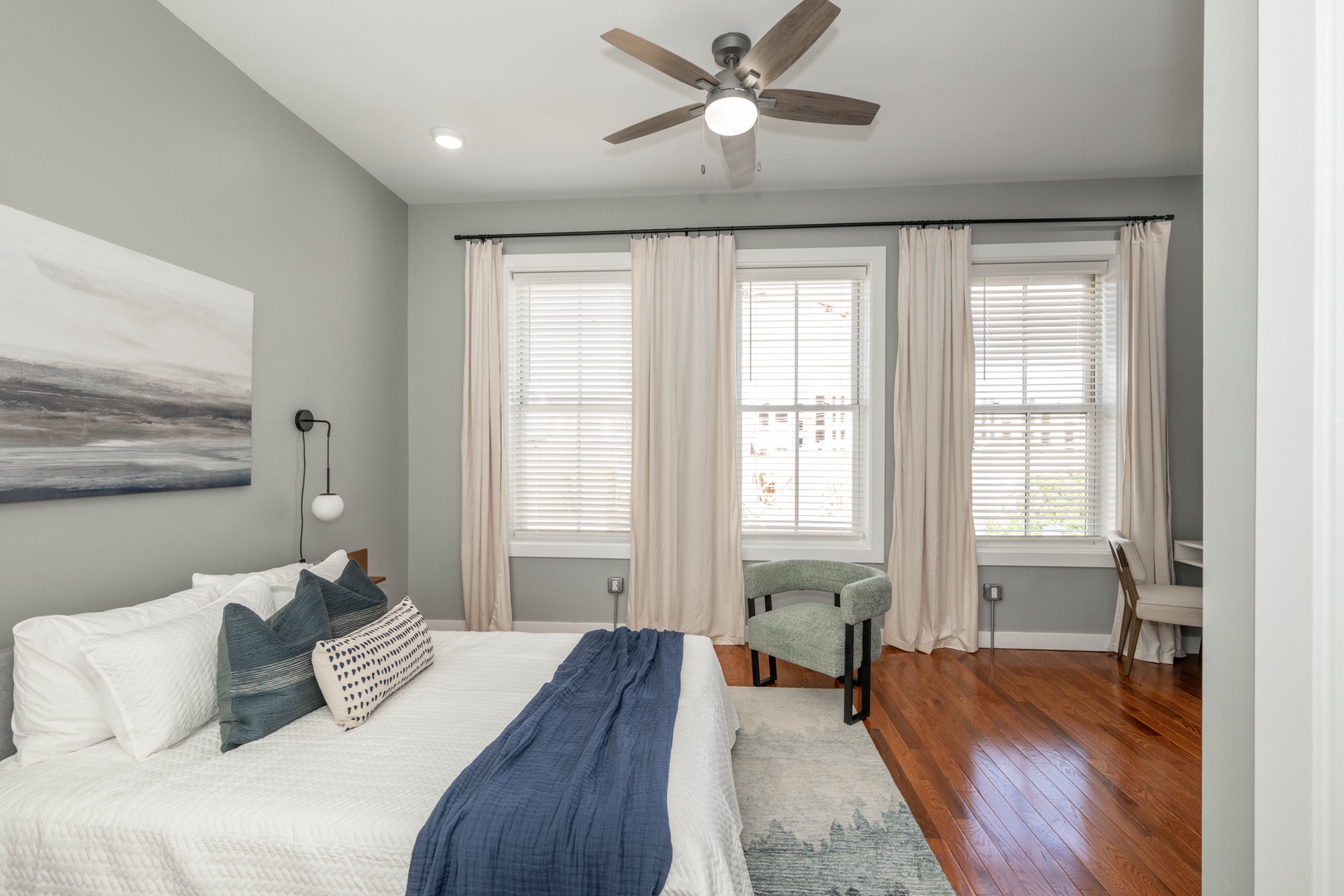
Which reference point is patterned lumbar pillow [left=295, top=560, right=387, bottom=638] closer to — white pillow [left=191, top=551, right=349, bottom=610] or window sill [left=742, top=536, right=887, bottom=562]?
white pillow [left=191, top=551, right=349, bottom=610]

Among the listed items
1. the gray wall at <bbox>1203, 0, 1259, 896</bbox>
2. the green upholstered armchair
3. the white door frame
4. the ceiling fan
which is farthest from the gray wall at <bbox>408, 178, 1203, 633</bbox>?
the white door frame

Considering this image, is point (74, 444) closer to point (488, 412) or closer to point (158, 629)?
point (158, 629)

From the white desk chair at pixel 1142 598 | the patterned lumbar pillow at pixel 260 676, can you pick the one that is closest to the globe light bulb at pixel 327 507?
the patterned lumbar pillow at pixel 260 676

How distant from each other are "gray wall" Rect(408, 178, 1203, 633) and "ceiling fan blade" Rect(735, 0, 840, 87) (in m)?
1.95

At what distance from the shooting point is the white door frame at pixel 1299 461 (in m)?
0.59

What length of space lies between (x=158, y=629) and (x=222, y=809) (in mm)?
645

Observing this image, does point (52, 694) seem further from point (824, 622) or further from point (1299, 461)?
point (824, 622)

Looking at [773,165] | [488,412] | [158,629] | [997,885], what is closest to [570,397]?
[488,412]

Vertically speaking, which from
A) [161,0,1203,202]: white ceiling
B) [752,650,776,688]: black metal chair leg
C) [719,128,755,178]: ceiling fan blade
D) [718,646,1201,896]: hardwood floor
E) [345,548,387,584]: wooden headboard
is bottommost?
[718,646,1201,896]: hardwood floor

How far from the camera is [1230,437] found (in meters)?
0.76

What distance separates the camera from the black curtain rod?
393cm

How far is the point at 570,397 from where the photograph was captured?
4344mm

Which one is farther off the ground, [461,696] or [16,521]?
[16,521]

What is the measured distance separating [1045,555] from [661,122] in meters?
3.44
